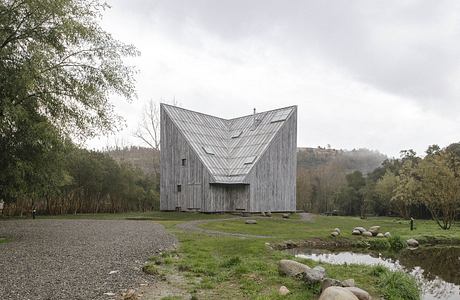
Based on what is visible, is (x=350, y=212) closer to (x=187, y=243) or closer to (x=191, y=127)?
(x=191, y=127)

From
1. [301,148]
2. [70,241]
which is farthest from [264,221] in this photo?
[301,148]

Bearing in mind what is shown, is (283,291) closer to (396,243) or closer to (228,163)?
(396,243)

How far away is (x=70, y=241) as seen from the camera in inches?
613

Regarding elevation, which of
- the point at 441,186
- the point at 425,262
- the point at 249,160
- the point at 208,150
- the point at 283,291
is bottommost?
the point at 425,262

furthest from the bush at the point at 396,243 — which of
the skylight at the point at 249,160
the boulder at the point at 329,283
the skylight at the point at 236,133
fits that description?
the skylight at the point at 236,133

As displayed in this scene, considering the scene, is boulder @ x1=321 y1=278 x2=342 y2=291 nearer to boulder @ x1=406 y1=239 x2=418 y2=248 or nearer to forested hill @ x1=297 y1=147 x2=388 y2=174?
boulder @ x1=406 y1=239 x2=418 y2=248

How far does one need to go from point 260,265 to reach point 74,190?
102 ft

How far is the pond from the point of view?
12.2 metres

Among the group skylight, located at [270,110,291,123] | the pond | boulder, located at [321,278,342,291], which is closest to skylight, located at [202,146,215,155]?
skylight, located at [270,110,291,123]

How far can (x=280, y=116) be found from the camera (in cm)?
3984

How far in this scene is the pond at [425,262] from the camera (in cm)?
1223

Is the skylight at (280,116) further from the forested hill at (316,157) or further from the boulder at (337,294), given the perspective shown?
the boulder at (337,294)

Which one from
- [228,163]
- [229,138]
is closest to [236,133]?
[229,138]

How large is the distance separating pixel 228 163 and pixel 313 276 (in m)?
29.1
